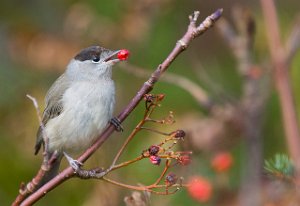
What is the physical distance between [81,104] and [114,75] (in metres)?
1.63

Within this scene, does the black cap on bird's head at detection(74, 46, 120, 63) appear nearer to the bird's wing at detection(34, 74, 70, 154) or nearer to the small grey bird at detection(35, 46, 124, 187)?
the small grey bird at detection(35, 46, 124, 187)

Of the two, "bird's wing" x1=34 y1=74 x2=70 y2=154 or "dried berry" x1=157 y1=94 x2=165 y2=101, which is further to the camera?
"bird's wing" x1=34 y1=74 x2=70 y2=154

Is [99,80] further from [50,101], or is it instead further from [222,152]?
→ [222,152]

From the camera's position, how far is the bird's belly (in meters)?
4.52

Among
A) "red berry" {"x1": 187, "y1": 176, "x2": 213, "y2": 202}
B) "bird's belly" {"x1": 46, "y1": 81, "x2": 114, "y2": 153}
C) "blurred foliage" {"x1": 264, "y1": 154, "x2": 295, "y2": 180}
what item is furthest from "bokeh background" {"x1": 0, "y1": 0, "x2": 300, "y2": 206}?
"blurred foliage" {"x1": 264, "y1": 154, "x2": 295, "y2": 180}

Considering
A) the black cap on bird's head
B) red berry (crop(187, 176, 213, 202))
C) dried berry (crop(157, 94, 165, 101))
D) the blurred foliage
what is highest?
the black cap on bird's head

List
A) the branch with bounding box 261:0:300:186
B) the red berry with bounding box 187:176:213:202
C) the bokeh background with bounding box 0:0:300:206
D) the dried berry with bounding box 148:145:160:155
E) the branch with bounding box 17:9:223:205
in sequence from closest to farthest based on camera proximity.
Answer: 1. the branch with bounding box 261:0:300:186
2. the branch with bounding box 17:9:223:205
3. the dried berry with bounding box 148:145:160:155
4. the red berry with bounding box 187:176:213:202
5. the bokeh background with bounding box 0:0:300:206

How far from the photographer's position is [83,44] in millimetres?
6418

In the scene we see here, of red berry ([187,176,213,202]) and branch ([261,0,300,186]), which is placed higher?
red berry ([187,176,213,202])

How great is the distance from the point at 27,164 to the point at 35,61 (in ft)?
3.03

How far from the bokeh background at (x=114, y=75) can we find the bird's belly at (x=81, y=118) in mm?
266

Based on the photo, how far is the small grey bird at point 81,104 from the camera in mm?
4566

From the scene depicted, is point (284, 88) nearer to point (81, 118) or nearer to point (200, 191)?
point (200, 191)

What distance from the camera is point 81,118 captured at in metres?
4.62
